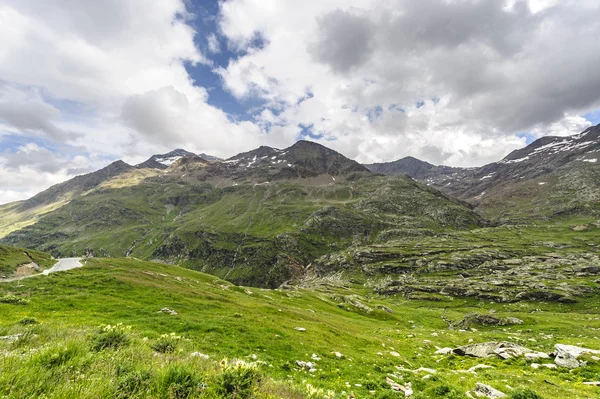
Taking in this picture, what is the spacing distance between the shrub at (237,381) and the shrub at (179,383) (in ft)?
1.66

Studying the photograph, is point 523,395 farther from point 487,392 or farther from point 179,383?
point 179,383

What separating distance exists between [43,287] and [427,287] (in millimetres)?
121854

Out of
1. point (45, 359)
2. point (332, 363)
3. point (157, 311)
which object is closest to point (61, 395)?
point (45, 359)

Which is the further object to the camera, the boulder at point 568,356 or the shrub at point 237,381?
the boulder at point 568,356

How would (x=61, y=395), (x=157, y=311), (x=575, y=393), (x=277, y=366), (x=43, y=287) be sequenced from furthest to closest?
(x=43, y=287) < (x=157, y=311) < (x=277, y=366) < (x=575, y=393) < (x=61, y=395)

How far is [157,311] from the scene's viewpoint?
1069 inches

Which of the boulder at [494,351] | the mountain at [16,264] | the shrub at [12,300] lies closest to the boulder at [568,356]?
the boulder at [494,351]

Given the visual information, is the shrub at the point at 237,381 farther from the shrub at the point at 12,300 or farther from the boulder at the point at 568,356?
the shrub at the point at 12,300

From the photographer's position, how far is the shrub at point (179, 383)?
6277mm

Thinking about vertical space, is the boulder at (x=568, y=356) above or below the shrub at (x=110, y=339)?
below

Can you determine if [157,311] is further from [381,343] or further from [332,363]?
[381,343]

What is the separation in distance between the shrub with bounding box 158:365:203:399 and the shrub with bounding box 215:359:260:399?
0.50 meters

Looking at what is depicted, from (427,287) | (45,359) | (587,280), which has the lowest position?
(427,287)

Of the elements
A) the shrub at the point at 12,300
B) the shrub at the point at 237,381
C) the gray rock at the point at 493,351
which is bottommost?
the gray rock at the point at 493,351
